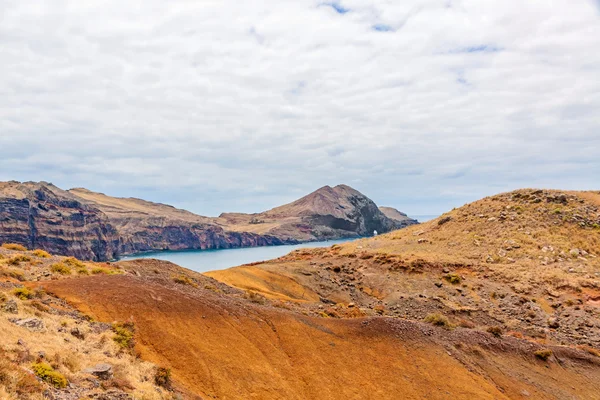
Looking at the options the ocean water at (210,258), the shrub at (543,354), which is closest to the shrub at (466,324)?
the shrub at (543,354)

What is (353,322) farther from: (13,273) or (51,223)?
(51,223)

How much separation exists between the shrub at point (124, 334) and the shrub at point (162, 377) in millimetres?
1882

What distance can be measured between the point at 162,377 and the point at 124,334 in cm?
298

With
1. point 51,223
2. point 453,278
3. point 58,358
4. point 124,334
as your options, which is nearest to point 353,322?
point 124,334

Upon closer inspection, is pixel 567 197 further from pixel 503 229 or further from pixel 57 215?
pixel 57 215

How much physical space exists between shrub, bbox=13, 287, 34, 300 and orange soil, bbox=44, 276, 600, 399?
1493mm

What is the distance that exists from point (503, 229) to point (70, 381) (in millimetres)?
47374

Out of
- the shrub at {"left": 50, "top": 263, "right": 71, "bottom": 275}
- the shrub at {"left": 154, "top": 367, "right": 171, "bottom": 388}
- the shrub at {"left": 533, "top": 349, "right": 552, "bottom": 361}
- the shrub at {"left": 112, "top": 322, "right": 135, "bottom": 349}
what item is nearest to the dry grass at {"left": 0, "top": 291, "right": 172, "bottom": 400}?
the shrub at {"left": 154, "top": 367, "right": 171, "bottom": 388}

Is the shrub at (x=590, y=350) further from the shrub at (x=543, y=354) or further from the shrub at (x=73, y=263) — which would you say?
the shrub at (x=73, y=263)

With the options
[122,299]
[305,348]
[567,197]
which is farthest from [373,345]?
[567,197]

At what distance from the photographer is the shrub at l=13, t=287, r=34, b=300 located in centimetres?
1580

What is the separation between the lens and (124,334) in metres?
15.1

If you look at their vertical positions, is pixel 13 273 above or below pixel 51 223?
below

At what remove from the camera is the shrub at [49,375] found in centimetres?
980
